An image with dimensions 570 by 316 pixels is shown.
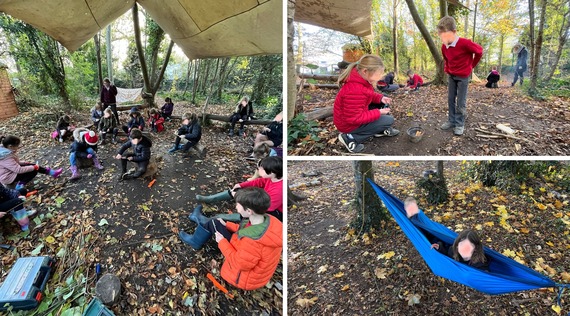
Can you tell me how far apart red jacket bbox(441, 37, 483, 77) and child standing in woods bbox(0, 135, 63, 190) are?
17.5 ft

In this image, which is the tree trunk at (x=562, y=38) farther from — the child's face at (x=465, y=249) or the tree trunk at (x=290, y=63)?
the tree trunk at (x=290, y=63)

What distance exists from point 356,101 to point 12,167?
4.56 m

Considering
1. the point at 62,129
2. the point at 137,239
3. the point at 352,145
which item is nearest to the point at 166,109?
the point at 62,129

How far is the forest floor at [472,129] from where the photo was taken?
8.50 ft

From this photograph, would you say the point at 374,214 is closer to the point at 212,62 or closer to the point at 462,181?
the point at 462,181

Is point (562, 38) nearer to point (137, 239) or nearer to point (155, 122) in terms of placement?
point (137, 239)

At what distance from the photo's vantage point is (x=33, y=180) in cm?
411

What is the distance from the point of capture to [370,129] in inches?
95.6

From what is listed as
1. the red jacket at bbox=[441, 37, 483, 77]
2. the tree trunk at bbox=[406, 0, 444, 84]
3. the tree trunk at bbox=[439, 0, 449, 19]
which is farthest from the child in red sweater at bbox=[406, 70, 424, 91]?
the red jacket at bbox=[441, 37, 483, 77]

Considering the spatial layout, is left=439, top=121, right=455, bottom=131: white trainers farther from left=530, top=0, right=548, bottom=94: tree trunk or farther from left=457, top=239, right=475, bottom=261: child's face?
left=530, top=0, right=548, bottom=94: tree trunk

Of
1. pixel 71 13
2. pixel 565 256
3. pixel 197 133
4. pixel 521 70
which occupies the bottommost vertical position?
pixel 565 256

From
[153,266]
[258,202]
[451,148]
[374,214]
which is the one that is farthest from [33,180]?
[451,148]

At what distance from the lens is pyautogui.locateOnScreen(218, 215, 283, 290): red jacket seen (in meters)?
2.08

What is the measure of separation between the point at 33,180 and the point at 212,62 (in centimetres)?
1104
